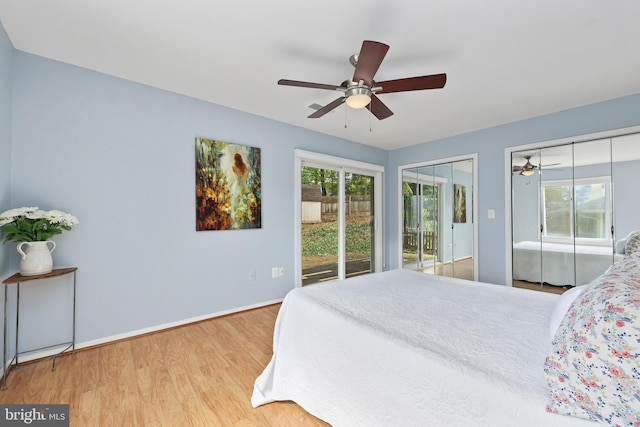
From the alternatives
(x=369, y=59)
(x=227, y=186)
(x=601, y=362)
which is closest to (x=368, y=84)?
(x=369, y=59)

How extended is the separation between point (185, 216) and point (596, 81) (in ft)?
13.8

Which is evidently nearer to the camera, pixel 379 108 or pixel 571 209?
pixel 379 108

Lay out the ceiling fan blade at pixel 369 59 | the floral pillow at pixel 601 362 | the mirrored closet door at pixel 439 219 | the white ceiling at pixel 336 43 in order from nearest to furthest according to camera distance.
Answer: the floral pillow at pixel 601 362, the ceiling fan blade at pixel 369 59, the white ceiling at pixel 336 43, the mirrored closet door at pixel 439 219

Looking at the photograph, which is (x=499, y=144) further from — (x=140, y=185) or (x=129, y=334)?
(x=129, y=334)

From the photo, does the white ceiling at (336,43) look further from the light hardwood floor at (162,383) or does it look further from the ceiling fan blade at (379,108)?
the light hardwood floor at (162,383)

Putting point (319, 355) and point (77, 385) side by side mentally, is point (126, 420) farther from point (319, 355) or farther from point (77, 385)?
point (319, 355)

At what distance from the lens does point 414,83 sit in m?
1.84

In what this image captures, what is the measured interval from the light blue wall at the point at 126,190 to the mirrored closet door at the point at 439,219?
282 cm

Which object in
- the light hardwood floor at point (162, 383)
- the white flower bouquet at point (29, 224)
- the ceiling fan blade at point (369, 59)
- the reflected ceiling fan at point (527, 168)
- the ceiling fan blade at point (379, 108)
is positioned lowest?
the light hardwood floor at point (162, 383)

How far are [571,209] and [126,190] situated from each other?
190 inches

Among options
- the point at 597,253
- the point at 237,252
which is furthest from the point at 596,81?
the point at 237,252

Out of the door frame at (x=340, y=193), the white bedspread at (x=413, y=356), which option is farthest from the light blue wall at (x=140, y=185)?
the white bedspread at (x=413, y=356)

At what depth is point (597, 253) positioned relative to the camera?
297 centimetres

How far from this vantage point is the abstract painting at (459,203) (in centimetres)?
407
